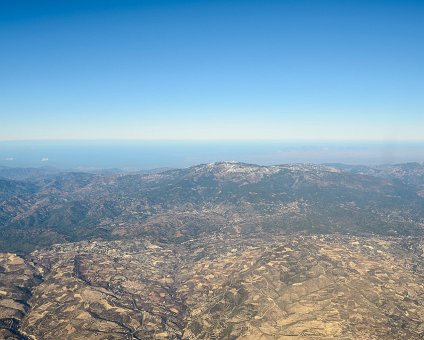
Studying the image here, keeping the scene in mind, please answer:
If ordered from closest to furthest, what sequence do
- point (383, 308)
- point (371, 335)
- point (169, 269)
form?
point (371, 335)
point (383, 308)
point (169, 269)

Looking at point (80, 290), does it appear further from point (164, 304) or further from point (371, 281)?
point (371, 281)

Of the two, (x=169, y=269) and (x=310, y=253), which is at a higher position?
(x=310, y=253)

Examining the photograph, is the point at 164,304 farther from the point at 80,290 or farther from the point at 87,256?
the point at 87,256

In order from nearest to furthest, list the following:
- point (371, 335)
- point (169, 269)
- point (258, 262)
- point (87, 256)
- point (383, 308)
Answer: point (371, 335) → point (383, 308) → point (258, 262) → point (169, 269) → point (87, 256)

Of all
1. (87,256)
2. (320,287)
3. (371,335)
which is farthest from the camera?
(87,256)

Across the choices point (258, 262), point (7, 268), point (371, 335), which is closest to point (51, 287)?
point (7, 268)

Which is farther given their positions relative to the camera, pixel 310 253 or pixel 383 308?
pixel 310 253

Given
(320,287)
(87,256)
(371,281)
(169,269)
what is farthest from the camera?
(87,256)

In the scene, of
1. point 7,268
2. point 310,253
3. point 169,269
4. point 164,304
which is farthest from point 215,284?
point 7,268

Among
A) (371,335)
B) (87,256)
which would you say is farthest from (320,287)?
(87,256)

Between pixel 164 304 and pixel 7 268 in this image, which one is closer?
pixel 164 304
